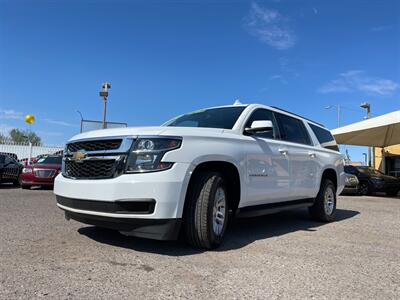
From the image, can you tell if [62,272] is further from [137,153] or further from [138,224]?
[137,153]

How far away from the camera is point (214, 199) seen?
3.83 metres

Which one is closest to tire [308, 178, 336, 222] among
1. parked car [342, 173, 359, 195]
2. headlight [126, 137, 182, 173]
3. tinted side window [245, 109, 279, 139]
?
tinted side window [245, 109, 279, 139]

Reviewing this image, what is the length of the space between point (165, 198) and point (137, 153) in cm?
53

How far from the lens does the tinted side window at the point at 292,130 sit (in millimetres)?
5617

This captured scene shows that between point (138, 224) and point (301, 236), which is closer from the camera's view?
point (138, 224)

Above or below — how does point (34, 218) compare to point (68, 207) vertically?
below

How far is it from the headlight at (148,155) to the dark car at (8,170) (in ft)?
35.8

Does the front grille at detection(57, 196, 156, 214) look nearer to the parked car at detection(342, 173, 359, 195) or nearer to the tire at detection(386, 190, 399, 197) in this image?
the parked car at detection(342, 173, 359, 195)

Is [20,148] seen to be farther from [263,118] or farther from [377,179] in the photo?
[263,118]

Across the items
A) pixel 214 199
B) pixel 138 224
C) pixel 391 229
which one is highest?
pixel 214 199

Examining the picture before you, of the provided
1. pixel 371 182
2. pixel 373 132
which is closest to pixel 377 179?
pixel 371 182

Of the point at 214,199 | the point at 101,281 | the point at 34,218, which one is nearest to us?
the point at 101,281

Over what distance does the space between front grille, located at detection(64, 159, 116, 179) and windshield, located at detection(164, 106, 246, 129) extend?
162 cm

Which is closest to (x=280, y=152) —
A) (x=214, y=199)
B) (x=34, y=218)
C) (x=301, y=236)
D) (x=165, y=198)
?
(x=301, y=236)
